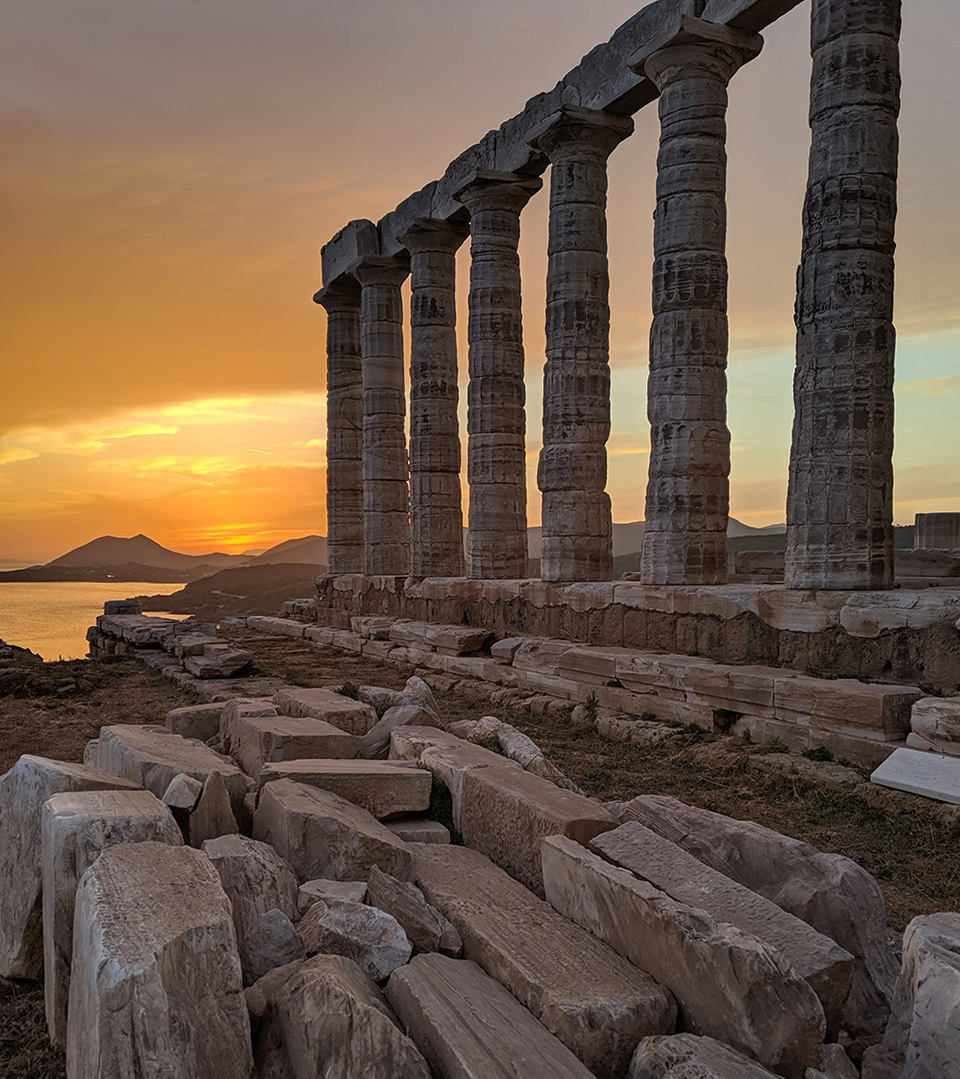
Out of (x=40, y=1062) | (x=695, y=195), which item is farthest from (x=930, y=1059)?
(x=695, y=195)

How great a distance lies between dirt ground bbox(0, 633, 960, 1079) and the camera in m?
5.09

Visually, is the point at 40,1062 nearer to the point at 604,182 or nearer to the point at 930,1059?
the point at 930,1059

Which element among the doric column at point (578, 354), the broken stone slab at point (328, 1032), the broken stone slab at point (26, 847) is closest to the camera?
the broken stone slab at point (328, 1032)

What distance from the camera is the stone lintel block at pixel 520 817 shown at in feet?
15.2

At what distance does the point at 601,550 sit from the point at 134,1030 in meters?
13.0

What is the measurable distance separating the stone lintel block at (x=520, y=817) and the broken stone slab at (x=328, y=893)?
3.50 ft

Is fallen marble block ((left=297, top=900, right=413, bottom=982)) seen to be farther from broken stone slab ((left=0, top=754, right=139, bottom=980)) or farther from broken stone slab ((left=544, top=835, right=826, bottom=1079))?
broken stone slab ((left=0, top=754, right=139, bottom=980))

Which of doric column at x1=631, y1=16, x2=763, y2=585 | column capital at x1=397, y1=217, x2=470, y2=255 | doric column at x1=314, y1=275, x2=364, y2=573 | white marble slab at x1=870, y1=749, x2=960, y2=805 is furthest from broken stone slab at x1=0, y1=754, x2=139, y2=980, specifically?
doric column at x1=314, y1=275, x2=364, y2=573

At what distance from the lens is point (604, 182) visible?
1521cm

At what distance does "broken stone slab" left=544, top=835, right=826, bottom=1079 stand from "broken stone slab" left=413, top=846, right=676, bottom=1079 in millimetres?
85

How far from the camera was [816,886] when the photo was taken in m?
4.09

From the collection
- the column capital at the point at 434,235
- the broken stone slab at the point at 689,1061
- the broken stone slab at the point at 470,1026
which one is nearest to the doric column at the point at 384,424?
the column capital at the point at 434,235

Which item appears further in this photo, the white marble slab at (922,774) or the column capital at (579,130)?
the column capital at (579,130)

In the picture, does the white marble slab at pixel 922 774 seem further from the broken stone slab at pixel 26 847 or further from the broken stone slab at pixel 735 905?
the broken stone slab at pixel 26 847
